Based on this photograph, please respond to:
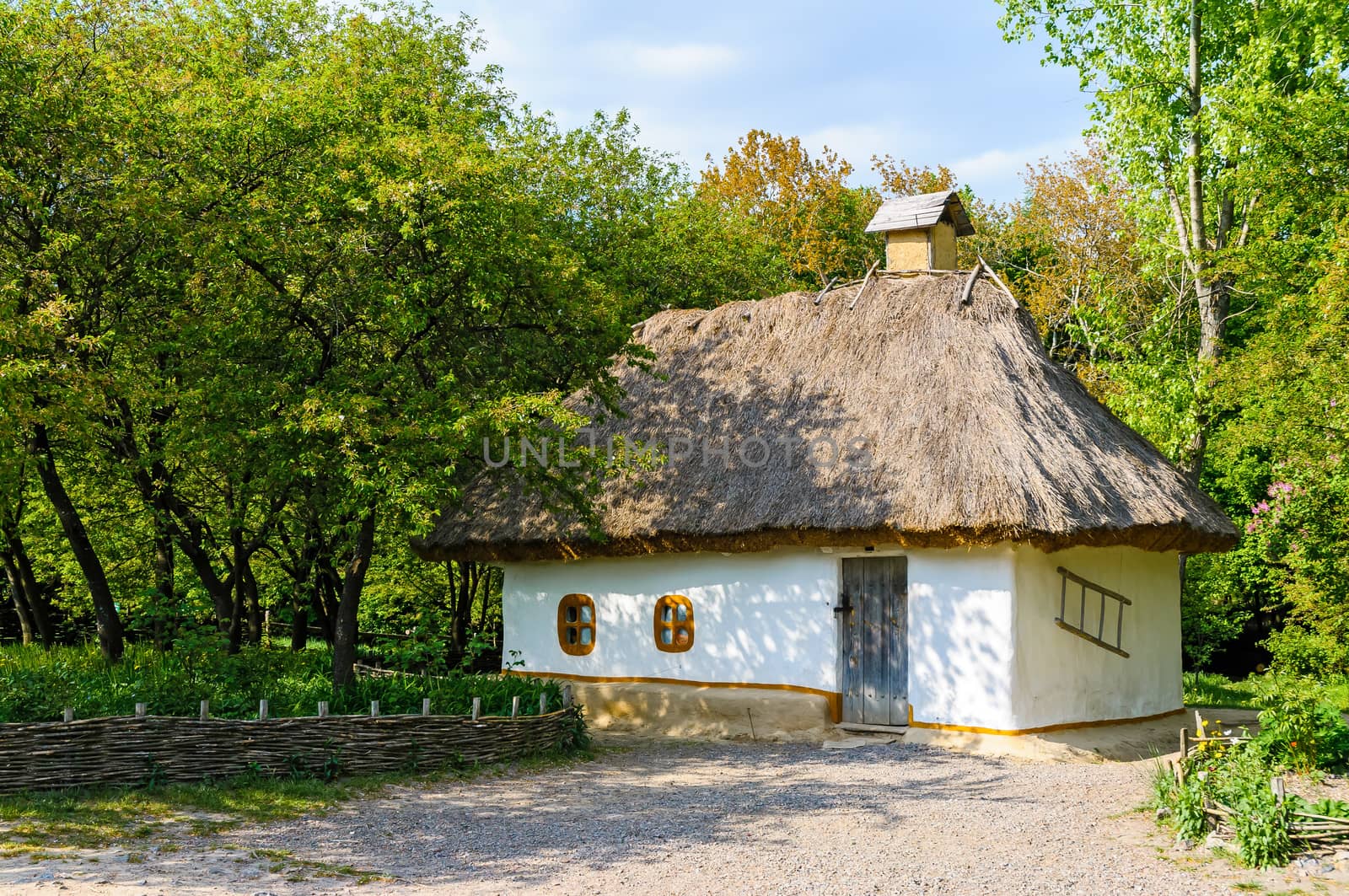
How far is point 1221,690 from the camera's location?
19703mm

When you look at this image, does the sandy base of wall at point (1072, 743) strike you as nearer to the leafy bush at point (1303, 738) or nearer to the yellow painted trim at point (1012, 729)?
the yellow painted trim at point (1012, 729)

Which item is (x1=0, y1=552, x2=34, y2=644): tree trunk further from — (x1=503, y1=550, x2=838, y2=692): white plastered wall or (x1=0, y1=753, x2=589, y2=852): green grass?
(x1=0, y1=753, x2=589, y2=852): green grass

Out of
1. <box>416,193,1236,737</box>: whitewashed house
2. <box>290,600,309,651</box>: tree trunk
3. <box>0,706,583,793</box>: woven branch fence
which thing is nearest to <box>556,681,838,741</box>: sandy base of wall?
<box>416,193,1236,737</box>: whitewashed house

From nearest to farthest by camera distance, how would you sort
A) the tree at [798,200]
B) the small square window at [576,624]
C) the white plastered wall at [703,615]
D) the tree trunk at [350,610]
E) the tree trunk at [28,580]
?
the tree trunk at [350,610]
the white plastered wall at [703,615]
the small square window at [576,624]
the tree trunk at [28,580]
the tree at [798,200]

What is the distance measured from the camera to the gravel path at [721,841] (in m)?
6.83

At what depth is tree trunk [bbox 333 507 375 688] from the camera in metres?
12.4

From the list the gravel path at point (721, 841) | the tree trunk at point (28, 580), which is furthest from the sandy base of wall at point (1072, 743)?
the tree trunk at point (28, 580)

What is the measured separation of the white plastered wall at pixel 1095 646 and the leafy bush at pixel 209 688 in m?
5.27

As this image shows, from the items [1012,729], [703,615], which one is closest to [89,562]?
[703,615]

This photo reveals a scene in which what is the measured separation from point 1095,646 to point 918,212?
24.9 ft

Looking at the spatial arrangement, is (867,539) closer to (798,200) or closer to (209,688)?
(209,688)

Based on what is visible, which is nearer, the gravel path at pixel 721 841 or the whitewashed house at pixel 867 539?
the gravel path at pixel 721 841

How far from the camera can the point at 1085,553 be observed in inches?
505

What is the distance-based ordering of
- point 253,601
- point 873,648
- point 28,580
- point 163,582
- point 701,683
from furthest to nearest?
point 253,601
point 28,580
point 163,582
point 701,683
point 873,648
